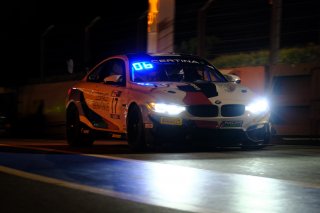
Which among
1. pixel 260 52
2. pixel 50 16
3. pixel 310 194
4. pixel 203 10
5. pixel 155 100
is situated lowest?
pixel 310 194

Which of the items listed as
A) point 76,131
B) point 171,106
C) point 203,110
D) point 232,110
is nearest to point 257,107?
point 232,110

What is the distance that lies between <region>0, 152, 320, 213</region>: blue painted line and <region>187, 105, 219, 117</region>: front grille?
1.51m

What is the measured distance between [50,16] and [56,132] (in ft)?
50.1

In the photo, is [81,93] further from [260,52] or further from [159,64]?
[260,52]

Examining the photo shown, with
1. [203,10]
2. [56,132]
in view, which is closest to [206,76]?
[203,10]

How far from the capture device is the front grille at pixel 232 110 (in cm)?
1005

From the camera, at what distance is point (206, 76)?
11516 mm

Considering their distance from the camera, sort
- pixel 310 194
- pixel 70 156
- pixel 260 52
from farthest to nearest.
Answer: pixel 260 52
pixel 70 156
pixel 310 194

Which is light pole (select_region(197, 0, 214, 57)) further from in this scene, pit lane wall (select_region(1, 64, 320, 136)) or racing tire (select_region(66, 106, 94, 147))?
racing tire (select_region(66, 106, 94, 147))

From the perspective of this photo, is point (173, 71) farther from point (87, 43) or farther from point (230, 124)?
point (87, 43)

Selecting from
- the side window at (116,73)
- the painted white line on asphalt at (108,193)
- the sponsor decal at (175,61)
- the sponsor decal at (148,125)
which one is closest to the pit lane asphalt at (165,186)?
the painted white line on asphalt at (108,193)

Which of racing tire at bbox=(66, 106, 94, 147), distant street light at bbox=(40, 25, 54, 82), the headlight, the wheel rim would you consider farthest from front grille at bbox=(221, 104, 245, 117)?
distant street light at bbox=(40, 25, 54, 82)

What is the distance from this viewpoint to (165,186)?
6.98 metres

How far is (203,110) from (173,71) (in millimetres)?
1497
